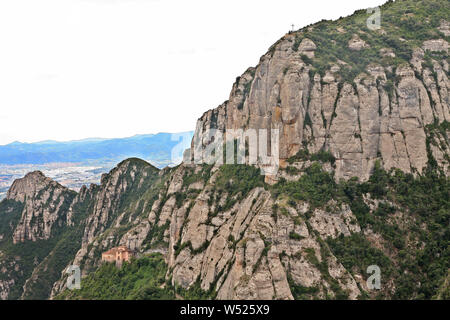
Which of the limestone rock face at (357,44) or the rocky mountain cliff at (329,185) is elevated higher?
the limestone rock face at (357,44)

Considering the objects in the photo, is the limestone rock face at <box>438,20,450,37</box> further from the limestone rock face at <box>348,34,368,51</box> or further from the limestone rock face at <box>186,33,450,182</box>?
the limestone rock face at <box>348,34,368,51</box>

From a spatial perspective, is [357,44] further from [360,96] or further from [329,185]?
[329,185]

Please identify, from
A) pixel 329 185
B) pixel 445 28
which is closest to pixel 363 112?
pixel 329 185

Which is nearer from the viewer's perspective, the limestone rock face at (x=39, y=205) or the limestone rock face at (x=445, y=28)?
the limestone rock face at (x=445, y=28)

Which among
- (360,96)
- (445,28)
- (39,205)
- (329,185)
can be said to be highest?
(445,28)

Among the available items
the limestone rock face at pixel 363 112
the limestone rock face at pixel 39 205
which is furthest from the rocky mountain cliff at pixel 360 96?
the limestone rock face at pixel 39 205

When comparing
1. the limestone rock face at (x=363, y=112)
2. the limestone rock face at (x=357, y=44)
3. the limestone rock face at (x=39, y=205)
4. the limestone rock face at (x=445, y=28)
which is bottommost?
the limestone rock face at (x=39, y=205)

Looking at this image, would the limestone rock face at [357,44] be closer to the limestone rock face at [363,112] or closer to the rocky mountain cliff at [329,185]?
the rocky mountain cliff at [329,185]
